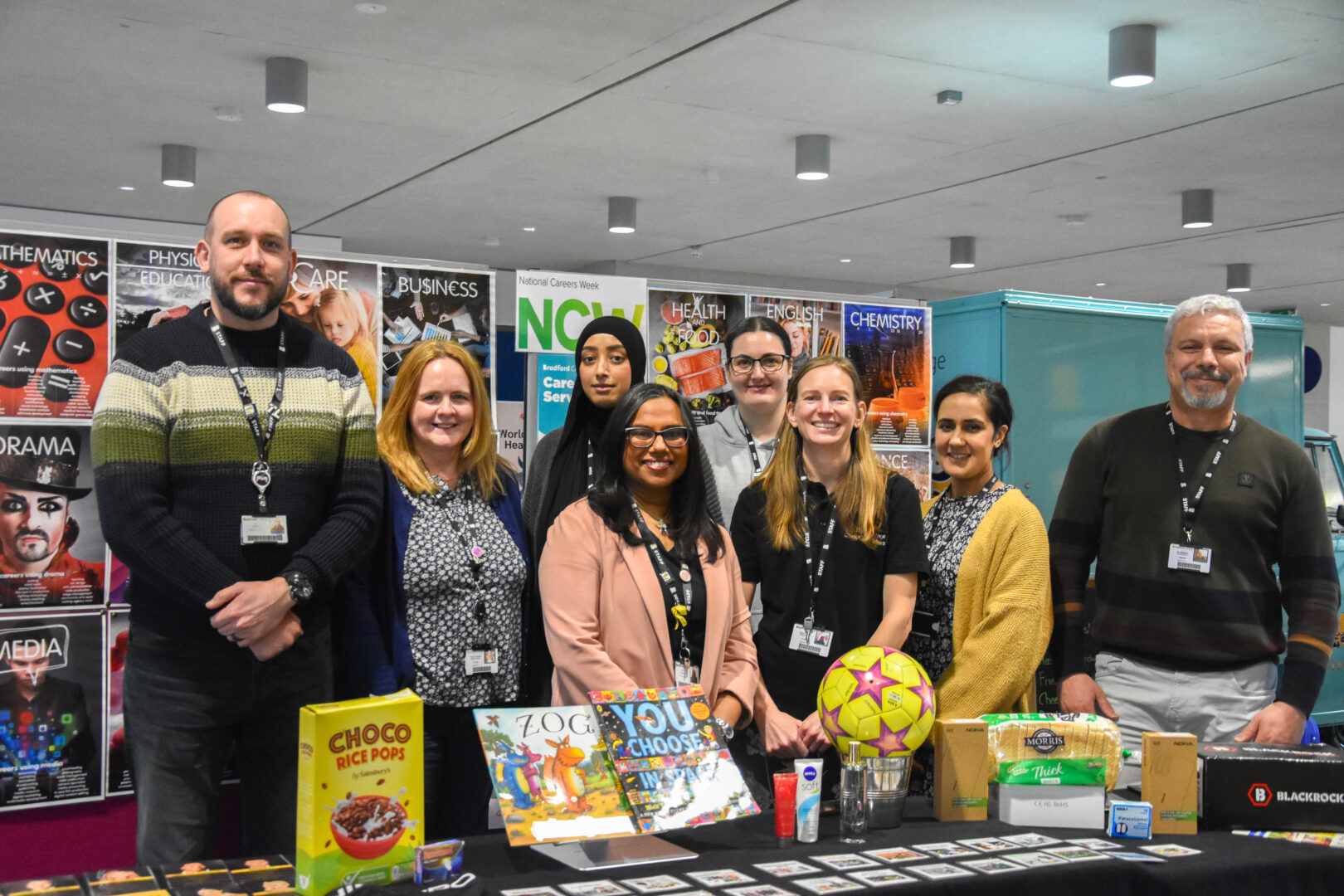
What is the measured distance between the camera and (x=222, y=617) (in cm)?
227

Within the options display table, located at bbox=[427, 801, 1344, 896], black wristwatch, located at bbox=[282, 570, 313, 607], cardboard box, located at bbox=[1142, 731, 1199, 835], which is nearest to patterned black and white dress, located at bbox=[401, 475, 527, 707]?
black wristwatch, located at bbox=[282, 570, 313, 607]

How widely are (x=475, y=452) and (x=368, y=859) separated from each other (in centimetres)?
116

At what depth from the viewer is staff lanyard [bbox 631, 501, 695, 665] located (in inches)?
97.7

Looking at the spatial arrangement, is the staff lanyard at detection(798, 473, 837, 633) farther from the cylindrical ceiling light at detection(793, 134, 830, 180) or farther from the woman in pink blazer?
the cylindrical ceiling light at detection(793, 134, 830, 180)

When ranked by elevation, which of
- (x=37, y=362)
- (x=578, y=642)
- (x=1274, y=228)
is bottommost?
(x=578, y=642)

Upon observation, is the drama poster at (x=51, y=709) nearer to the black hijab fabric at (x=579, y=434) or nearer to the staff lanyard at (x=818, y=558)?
the black hijab fabric at (x=579, y=434)

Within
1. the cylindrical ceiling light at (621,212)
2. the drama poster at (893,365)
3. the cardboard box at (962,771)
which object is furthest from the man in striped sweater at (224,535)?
the cylindrical ceiling light at (621,212)

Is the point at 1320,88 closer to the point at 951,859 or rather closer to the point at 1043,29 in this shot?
the point at 1043,29

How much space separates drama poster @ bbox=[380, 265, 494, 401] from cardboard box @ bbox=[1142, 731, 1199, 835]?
7.50 feet

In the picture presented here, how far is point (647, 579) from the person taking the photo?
2.46m

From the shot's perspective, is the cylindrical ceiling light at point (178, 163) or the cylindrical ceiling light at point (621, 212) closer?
the cylindrical ceiling light at point (178, 163)

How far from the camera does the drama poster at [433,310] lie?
11.9 ft

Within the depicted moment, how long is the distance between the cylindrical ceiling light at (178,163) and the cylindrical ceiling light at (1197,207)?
311 inches

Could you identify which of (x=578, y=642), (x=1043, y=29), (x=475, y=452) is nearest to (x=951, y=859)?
(x=578, y=642)
